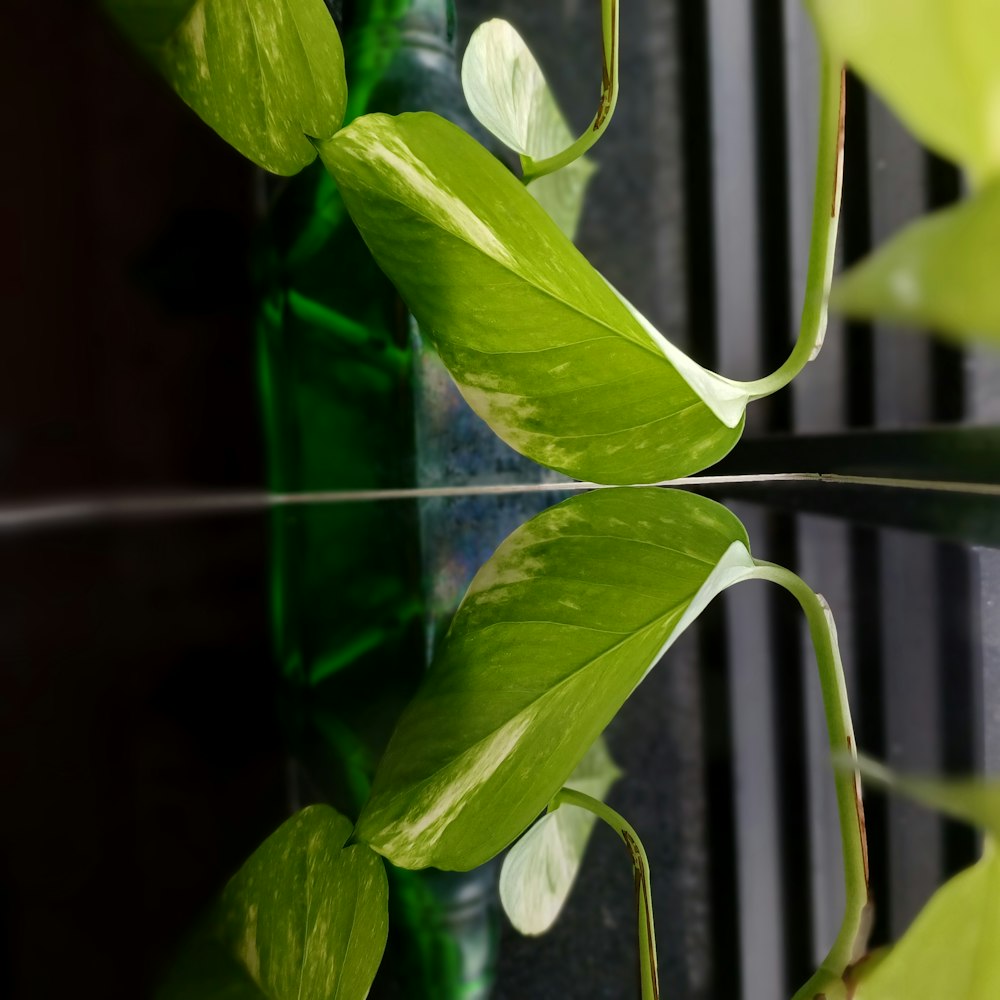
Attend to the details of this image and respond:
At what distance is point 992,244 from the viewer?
0.26 feet

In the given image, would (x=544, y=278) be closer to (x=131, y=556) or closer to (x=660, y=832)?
(x=660, y=832)

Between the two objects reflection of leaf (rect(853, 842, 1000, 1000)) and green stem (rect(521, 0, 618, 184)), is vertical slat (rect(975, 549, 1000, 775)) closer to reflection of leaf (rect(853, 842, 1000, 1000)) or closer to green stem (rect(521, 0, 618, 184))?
reflection of leaf (rect(853, 842, 1000, 1000))

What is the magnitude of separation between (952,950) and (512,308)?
0.14 meters

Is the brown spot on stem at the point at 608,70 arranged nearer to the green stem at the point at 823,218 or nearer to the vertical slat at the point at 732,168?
the green stem at the point at 823,218

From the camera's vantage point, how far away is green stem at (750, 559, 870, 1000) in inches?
3.9

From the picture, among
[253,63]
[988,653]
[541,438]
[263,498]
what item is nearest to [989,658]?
[988,653]

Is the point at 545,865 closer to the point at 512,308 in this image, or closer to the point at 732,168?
the point at 512,308

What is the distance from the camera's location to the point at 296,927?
0.11 metres

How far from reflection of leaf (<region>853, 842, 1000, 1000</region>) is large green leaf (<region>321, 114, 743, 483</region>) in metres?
0.10

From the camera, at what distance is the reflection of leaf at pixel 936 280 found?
0.24 ft

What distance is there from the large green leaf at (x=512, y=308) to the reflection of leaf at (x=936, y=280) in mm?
100

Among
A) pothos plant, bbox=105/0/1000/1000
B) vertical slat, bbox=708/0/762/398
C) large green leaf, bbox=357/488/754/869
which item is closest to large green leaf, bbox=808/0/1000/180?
pothos plant, bbox=105/0/1000/1000

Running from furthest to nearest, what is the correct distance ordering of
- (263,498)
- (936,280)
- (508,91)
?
(263,498)
(508,91)
(936,280)

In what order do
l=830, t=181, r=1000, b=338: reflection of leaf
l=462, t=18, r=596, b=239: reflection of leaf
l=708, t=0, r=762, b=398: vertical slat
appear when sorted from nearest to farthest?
1. l=830, t=181, r=1000, b=338: reflection of leaf
2. l=462, t=18, r=596, b=239: reflection of leaf
3. l=708, t=0, r=762, b=398: vertical slat
